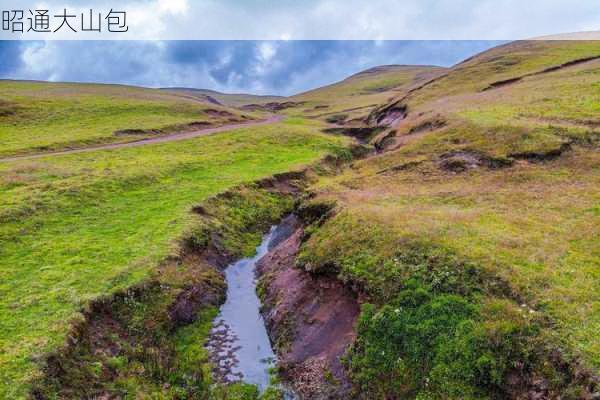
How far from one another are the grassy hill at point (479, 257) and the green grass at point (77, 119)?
46.1m

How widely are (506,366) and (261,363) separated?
1196 cm

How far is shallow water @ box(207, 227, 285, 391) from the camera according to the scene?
2066cm

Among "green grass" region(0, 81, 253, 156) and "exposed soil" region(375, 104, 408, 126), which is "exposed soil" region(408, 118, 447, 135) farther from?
"green grass" region(0, 81, 253, 156)

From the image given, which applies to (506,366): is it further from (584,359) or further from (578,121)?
(578,121)

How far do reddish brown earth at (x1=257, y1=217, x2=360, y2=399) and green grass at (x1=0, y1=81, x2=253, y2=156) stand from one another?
4911 cm

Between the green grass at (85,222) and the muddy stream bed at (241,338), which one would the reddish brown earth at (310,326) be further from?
the green grass at (85,222)

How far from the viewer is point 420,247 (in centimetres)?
2141

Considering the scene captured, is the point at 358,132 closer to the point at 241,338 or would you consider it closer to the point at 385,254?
the point at 385,254

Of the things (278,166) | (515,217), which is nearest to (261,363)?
(515,217)

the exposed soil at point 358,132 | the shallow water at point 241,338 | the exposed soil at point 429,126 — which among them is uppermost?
the exposed soil at point 358,132

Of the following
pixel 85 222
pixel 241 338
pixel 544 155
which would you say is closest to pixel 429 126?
pixel 544 155

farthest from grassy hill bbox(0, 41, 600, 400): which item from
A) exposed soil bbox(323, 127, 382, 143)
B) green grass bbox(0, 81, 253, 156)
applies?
exposed soil bbox(323, 127, 382, 143)

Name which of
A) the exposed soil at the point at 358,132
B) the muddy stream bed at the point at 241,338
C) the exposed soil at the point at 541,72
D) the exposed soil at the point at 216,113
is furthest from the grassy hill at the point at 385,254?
the exposed soil at the point at 216,113

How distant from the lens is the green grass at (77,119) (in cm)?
6325
